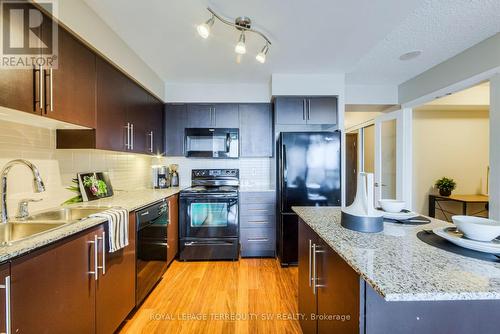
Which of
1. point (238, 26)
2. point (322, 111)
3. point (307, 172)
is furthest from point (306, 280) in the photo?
point (322, 111)

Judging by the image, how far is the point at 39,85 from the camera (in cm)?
131

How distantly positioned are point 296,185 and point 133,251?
1819 mm

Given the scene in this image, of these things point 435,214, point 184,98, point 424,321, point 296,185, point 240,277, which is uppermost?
point 184,98

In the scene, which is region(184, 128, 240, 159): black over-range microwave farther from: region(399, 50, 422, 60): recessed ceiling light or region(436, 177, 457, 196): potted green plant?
region(436, 177, 457, 196): potted green plant

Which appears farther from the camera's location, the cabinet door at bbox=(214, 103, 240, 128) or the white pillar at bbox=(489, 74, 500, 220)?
the cabinet door at bbox=(214, 103, 240, 128)

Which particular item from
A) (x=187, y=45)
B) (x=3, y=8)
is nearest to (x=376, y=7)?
(x=187, y=45)

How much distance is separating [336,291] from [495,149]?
92.9 inches

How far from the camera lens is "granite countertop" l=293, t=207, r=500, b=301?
0.62 metres

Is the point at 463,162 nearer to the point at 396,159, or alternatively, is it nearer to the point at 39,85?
the point at 396,159

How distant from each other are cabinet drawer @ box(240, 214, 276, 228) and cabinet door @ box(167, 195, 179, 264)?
84 centimetres

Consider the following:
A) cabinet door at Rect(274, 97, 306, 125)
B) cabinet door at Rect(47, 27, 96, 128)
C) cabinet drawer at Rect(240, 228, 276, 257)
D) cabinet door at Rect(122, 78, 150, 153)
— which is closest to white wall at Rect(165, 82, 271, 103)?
cabinet door at Rect(274, 97, 306, 125)

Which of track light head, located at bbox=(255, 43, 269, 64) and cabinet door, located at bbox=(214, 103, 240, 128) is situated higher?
track light head, located at bbox=(255, 43, 269, 64)

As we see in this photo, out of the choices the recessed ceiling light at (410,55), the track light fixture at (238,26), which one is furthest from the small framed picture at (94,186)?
the recessed ceiling light at (410,55)

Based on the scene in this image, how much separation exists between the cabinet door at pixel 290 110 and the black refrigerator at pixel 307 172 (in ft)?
1.26
